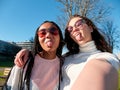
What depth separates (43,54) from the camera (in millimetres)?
2982

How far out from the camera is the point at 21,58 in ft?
9.01

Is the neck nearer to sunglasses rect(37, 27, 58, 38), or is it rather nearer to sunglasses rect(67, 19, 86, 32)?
sunglasses rect(37, 27, 58, 38)

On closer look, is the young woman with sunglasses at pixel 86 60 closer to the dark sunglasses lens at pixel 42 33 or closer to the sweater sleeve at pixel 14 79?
the sweater sleeve at pixel 14 79

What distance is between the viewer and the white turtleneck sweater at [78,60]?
275 centimetres

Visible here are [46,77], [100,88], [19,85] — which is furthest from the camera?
[46,77]

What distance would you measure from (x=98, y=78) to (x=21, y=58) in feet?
3.11

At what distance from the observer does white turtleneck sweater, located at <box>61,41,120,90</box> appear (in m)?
2.75

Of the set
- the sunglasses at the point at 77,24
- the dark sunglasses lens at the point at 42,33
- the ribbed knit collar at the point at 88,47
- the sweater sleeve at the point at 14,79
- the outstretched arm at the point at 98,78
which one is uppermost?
the sunglasses at the point at 77,24

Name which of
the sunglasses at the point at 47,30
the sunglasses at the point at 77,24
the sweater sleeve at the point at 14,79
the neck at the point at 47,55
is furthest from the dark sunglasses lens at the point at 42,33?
the sweater sleeve at the point at 14,79

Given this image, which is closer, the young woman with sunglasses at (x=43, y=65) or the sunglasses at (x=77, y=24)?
the young woman with sunglasses at (x=43, y=65)

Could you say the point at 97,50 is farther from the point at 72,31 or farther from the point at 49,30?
the point at 49,30

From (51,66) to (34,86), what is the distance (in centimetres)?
29

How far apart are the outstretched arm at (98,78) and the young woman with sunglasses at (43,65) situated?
66 cm

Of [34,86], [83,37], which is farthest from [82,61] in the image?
[34,86]
